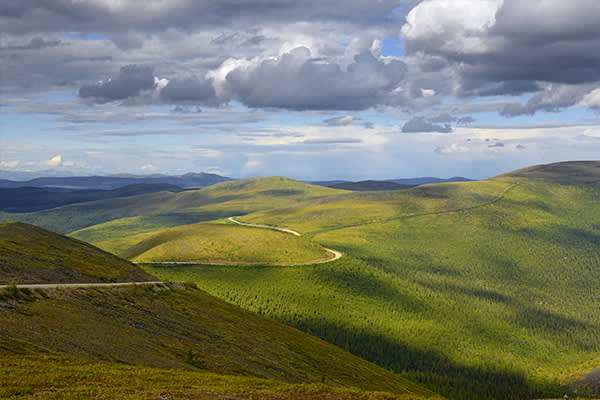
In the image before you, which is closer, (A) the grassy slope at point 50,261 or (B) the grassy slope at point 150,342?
(B) the grassy slope at point 150,342

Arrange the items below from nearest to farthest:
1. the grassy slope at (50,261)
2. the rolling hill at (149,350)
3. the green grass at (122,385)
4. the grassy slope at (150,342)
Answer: the green grass at (122,385)
the rolling hill at (149,350)
the grassy slope at (150,342)
the grassy slope at (50,261)

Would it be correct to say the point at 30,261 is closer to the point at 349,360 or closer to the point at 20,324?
the point at 20,324

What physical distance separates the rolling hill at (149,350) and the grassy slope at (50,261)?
1926 mm

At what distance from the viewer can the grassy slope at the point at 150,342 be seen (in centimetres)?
4691

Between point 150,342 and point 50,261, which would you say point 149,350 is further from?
point 50,261

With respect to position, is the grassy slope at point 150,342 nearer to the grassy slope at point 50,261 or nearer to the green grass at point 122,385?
the green grass at point 122,385

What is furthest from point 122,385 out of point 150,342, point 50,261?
point 50,261

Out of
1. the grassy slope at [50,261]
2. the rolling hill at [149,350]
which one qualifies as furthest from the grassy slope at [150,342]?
the grassy slope at [50,261]

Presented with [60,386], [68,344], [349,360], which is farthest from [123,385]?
[349,360]

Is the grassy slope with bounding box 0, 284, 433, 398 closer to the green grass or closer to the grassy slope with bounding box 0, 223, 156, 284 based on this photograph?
the green grass

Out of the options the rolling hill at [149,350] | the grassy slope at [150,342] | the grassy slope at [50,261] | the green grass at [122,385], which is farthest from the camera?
the grassy slope at [50,261]

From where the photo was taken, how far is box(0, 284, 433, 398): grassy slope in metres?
46.9

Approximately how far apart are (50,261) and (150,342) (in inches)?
2433

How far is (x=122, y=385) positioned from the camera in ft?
141
